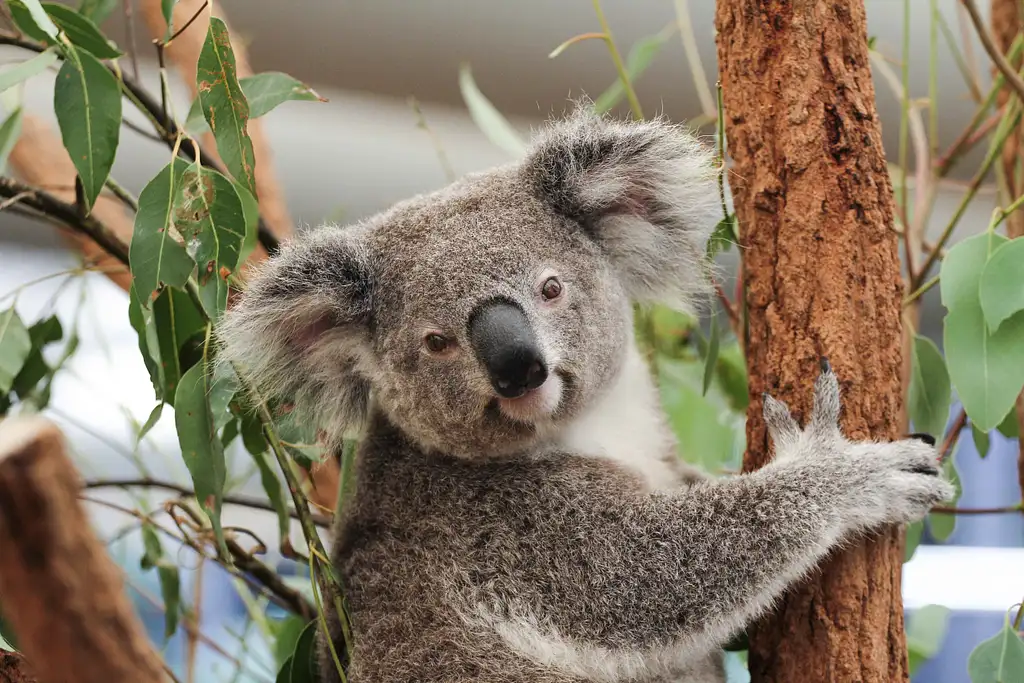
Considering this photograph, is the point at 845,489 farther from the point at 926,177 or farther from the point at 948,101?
the point at 948,101

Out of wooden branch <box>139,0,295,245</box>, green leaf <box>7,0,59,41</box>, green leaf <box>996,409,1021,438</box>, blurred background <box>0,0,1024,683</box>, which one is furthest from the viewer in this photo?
blurred background <box>0,0,1024,683</box>

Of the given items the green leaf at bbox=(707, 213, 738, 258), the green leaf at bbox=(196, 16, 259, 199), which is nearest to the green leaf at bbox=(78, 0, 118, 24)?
the green leaf at bbox=(196, 16, 259, 199)

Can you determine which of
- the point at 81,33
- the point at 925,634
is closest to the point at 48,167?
the point at 81,33

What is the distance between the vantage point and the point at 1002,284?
62.8 inches

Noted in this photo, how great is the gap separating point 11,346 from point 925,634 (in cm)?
279

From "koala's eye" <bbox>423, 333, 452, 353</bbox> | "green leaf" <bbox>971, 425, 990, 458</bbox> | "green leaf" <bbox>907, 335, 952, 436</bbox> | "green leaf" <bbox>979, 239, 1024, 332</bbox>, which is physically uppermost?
"koala's eye" <bbox>423, 333, 452, 353</bbox>

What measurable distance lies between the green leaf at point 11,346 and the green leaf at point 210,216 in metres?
0.57

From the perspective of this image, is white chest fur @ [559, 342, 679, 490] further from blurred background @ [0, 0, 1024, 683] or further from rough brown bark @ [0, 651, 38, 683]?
blurred background @ [0, 0, 1024, 683]

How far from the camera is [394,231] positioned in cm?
196

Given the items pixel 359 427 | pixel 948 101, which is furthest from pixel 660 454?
pixel 948 101

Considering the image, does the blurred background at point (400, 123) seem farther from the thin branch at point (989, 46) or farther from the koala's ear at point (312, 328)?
the thin branch at point (989, 46)

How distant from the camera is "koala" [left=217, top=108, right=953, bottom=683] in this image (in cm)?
171

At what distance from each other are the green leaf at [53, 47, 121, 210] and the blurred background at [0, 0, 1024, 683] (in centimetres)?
173

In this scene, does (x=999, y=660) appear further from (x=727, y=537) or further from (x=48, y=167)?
(x=48, y=167)
